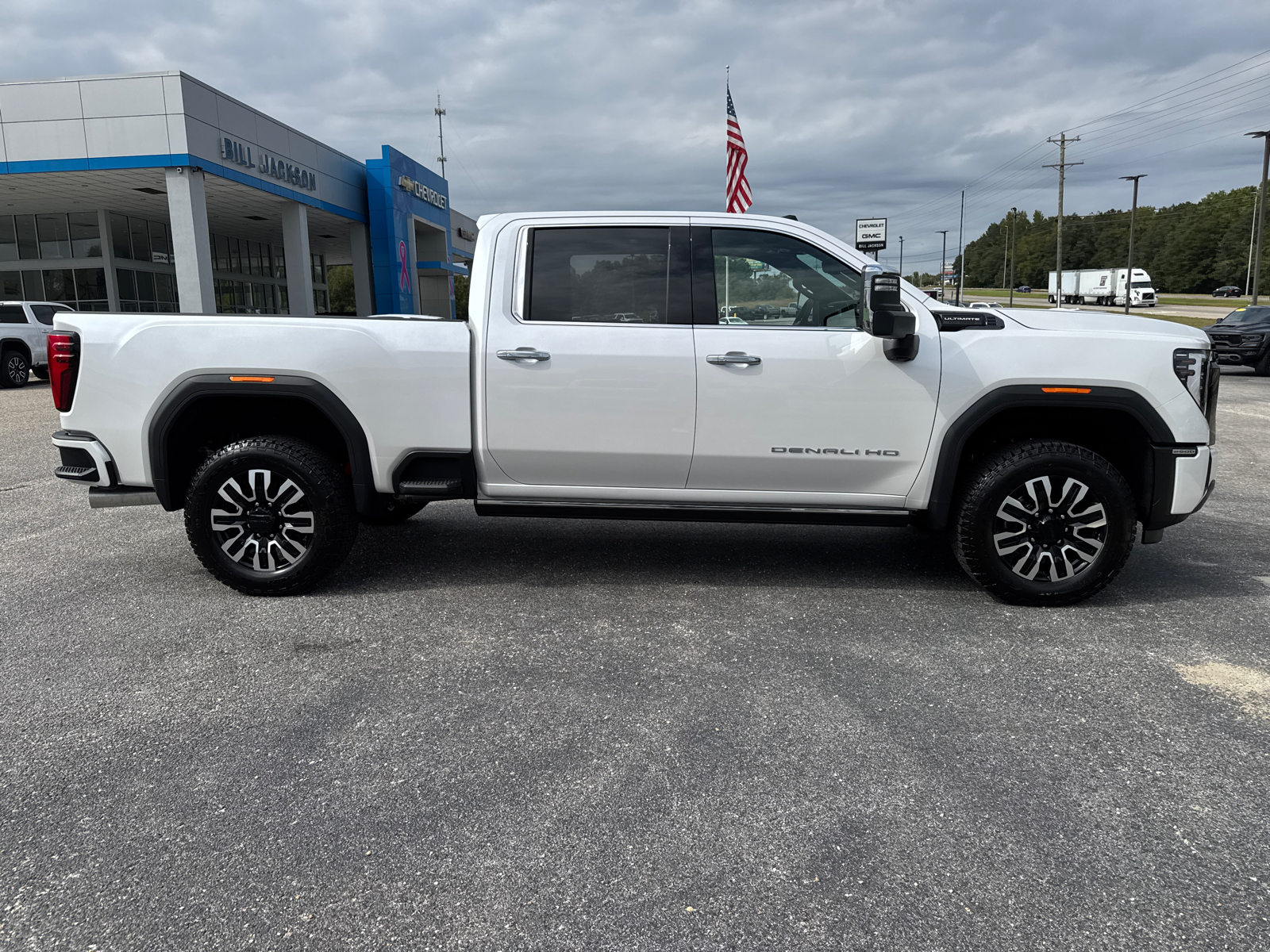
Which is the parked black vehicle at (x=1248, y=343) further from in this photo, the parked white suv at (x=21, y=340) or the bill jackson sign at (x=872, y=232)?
the parked white suv at (x=21, y=340)

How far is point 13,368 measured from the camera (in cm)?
1889

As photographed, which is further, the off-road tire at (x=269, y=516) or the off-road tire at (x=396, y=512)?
the off-road tire at (x=396, y=512)

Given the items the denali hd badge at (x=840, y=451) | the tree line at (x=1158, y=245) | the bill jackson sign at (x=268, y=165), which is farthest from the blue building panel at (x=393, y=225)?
the tree line at (x=1158, y=245)

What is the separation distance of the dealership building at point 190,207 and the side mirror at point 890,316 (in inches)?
348

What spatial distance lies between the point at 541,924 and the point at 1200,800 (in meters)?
2.12

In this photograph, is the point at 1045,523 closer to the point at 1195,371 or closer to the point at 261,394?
the point at 1195,371

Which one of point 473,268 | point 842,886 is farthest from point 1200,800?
point 473,268

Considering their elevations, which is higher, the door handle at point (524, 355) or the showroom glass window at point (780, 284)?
the showroom glass window at point (780, 284)

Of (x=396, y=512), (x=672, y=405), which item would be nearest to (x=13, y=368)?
(x=396, y=512)

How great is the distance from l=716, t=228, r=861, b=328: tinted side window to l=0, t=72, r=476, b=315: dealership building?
8.25 meters

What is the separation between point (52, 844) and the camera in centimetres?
266

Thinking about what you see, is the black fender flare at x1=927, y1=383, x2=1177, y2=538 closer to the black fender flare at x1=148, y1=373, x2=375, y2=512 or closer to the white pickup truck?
the white pickup truck

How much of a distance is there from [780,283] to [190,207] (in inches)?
780

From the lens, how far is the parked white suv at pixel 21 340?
1867 cm
